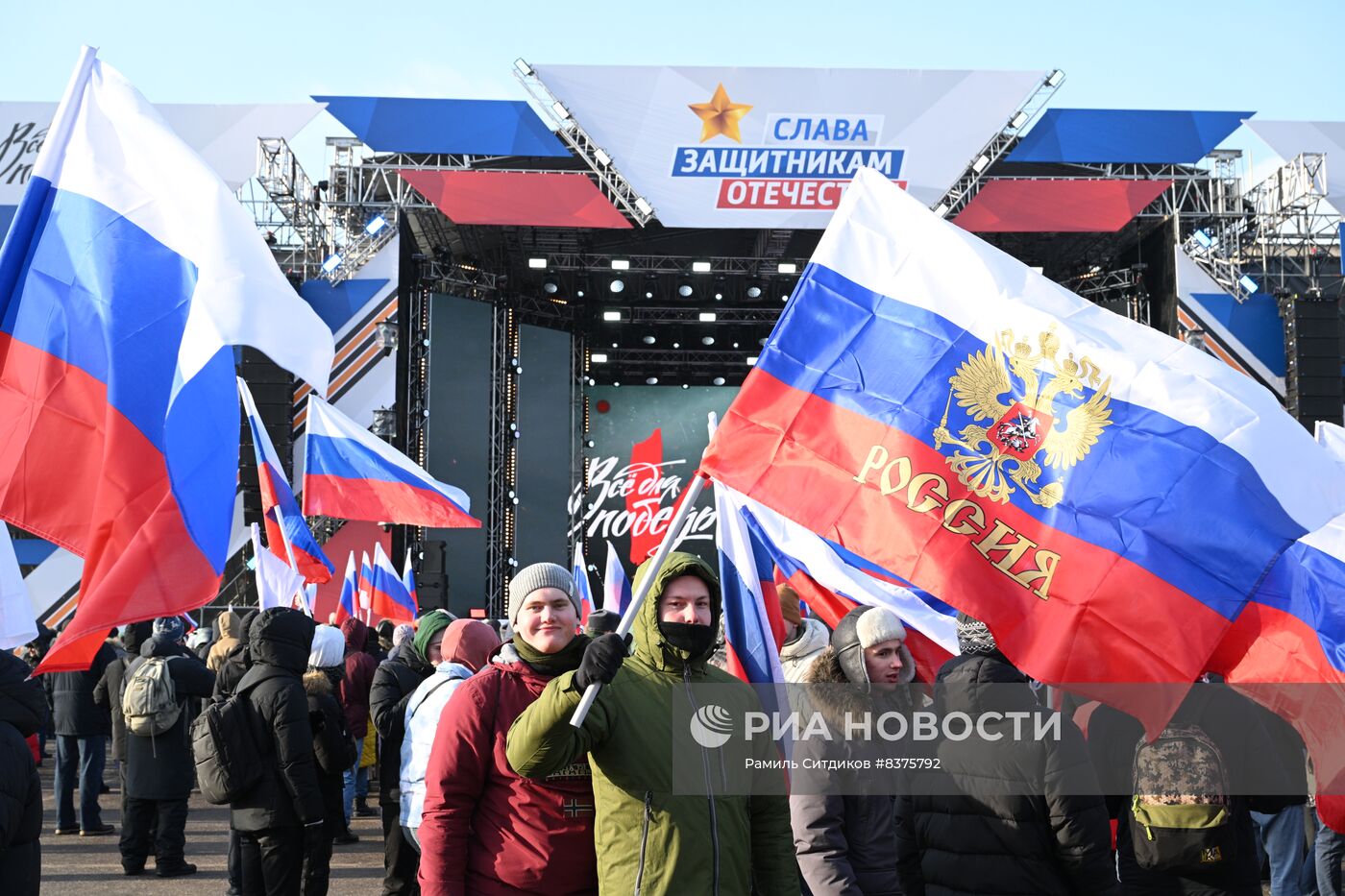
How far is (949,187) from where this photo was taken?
20031 millimetres

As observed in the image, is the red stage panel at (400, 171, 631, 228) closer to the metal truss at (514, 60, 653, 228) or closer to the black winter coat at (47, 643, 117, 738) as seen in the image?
the metal truss at (514, 60, 653, 228)

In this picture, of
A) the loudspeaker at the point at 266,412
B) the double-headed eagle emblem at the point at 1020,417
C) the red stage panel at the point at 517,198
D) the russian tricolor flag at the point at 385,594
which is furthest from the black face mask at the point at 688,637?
the red stage panel at the point at 517,198

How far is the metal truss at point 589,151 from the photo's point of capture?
19875 millimetres

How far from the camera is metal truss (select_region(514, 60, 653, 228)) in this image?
1988cm

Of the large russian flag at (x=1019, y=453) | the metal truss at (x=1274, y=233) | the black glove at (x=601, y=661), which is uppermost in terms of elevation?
the metal truss at (x=1274, y=233)

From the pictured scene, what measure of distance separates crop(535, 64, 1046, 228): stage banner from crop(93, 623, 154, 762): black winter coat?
12.8m

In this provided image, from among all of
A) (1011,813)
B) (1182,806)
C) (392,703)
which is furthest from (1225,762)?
(392,703)

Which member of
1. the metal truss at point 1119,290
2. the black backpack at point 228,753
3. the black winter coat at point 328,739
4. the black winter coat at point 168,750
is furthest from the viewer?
the metal truss at point 1119,290

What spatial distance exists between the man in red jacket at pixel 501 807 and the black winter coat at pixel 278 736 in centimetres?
235

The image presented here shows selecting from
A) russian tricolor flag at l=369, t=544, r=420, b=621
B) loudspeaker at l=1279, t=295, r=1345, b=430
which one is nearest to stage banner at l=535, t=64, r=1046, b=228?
loudspeaker at l=1279, t=295, r=1345, b=430

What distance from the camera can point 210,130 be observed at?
22.1 metres

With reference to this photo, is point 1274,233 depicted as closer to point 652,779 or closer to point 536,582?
point 536,582

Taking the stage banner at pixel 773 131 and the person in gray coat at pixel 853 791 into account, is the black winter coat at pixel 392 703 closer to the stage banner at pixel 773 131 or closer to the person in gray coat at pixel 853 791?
the person in gray coat at pixel 853 791

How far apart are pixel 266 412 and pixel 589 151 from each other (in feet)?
20.0
